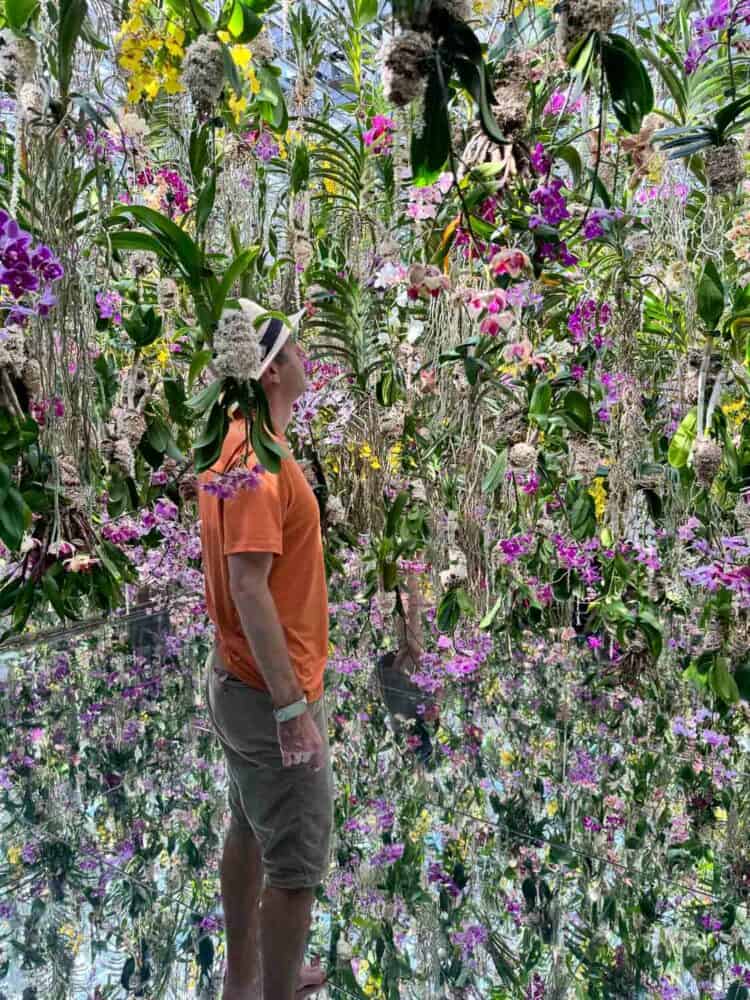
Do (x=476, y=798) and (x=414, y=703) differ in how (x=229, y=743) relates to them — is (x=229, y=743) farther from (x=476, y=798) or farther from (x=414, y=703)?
(x=414, y=703)

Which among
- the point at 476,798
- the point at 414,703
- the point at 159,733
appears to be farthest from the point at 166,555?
the point at 476,798

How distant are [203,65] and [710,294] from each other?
2.67ft

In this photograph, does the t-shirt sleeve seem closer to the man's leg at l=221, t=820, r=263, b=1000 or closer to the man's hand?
the man's hand

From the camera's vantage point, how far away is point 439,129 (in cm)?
71

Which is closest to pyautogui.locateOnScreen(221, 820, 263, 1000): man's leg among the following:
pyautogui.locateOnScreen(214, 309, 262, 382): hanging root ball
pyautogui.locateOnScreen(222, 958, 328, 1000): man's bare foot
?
pyautogui.locateOnScreen(222, 958, 328, 1000): man's bare foot

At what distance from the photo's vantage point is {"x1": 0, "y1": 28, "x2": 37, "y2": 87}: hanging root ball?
2.79 ft

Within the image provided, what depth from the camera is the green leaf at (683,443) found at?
135 cm

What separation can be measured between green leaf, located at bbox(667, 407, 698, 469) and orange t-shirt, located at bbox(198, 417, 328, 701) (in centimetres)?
58

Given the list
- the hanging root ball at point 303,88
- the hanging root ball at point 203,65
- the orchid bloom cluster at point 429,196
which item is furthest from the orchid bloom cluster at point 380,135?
the hanging root ball at point 203,65

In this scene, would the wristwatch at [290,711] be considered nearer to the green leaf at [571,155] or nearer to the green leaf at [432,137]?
the green leaf at [432,137]

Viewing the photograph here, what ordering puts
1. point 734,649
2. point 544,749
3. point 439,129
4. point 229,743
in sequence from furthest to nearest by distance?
1. point 544,749
2. point 734,649
3. point 229,743
4. point 439,129

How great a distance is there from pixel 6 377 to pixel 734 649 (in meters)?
1.30

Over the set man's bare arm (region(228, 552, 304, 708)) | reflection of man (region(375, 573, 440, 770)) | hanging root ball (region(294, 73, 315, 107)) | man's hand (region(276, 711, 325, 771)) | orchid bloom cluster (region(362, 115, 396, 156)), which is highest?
hanging root ball (region(294, 73, 315, 107))

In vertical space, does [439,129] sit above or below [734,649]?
above
